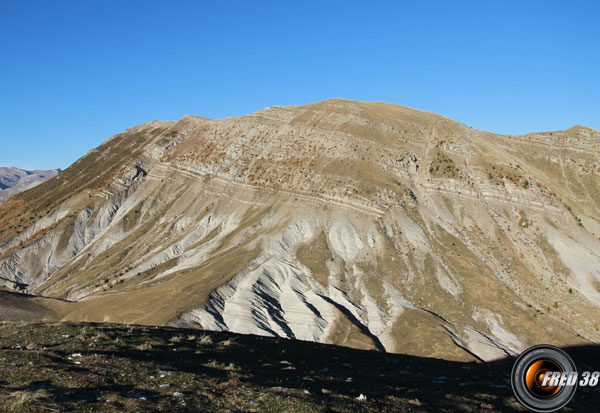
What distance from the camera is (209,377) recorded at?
Answer: 1219 centimetres

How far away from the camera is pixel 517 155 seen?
99188mm

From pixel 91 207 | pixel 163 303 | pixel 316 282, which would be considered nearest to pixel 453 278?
pixel 316 282

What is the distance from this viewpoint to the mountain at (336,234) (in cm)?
5634

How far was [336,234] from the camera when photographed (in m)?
76.6

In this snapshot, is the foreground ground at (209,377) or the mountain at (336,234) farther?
the mountain at (336,234)

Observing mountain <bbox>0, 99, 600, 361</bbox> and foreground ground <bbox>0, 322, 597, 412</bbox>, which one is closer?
foreground ground <bbox>0, 322, 597, 412</bbox>

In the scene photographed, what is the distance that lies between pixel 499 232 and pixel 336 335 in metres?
45.9

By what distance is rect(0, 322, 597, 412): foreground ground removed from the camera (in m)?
9.81

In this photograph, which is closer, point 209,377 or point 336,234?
point 209,377

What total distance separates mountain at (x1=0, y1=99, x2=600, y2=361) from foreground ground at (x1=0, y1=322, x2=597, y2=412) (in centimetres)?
3350

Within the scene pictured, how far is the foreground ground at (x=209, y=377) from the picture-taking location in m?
9.81

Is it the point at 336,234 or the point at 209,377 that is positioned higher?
the point at 336,234

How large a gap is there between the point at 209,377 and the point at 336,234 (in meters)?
65.3

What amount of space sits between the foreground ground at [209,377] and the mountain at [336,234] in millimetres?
33499
